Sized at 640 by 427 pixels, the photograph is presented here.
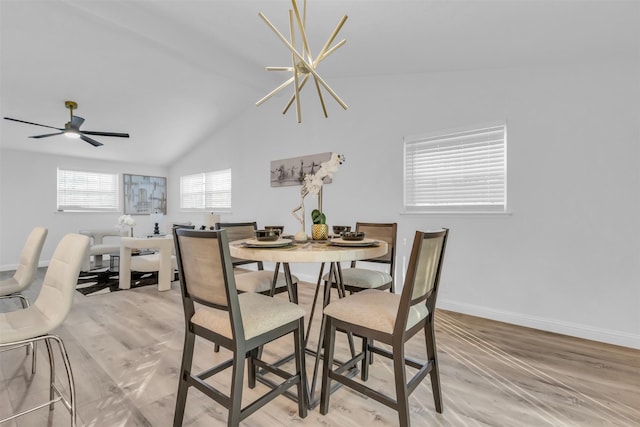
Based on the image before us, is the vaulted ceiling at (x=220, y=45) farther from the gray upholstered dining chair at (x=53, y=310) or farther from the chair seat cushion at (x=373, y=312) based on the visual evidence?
the gray upholstered dining chair at (x=53, y=310)

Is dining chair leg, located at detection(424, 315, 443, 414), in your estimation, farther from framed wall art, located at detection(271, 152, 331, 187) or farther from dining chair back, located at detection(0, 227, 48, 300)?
framed wall art, located at detection(271, 152, 331, 187)

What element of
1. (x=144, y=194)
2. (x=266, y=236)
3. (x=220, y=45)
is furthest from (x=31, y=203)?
(x=266, y=236)

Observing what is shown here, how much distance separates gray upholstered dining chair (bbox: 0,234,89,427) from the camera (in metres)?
1.24

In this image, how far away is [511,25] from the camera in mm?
2084

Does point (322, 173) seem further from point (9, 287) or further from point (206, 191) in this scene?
point (206, 191)

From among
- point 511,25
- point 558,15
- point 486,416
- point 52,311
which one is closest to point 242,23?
point 511,25

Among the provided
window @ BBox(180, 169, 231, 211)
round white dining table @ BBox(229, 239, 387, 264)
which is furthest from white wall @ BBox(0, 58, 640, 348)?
window @ BBox(180, 169, 231, 211)

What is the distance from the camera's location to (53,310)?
142 centimetres

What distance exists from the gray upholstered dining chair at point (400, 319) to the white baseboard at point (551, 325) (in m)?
1.67

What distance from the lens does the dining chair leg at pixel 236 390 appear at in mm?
1124

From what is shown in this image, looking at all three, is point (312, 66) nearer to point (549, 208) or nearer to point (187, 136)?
point (549, 208)

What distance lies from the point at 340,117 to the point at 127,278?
3.57 m

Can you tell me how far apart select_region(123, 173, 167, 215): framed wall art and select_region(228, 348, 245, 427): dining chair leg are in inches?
255

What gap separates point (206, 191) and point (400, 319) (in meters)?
5.43
